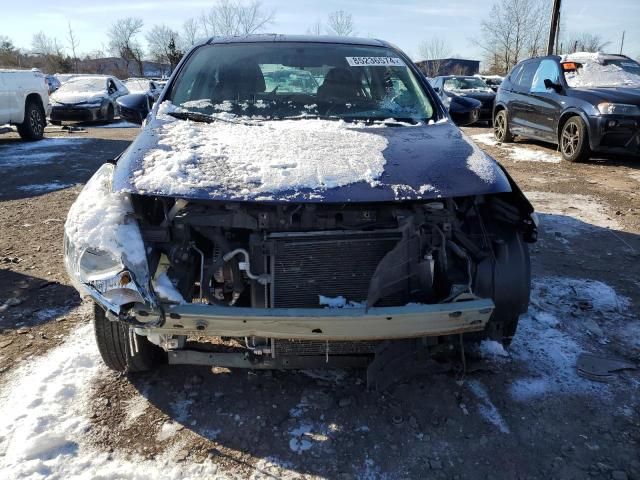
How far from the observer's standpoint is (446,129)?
10.6ft

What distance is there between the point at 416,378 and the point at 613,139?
6807 millimetres

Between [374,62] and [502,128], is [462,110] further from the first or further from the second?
[502,128]

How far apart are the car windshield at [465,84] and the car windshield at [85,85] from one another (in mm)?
11137

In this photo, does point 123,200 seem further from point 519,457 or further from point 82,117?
point 82,117

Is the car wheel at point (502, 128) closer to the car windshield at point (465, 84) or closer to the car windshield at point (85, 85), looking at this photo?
the car windshield at point (465, 84)

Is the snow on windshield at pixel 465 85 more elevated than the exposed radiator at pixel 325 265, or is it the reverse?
the snow on windshield at pixel 465 85

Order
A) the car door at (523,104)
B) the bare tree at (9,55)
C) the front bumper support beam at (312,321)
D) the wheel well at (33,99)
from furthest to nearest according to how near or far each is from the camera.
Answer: the bare tree at (9,55)
the wheel well at (33,99)
the car door at (523,104)
the front bumper support beam at (312,321)

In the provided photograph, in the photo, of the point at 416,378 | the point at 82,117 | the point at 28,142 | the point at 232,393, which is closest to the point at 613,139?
the point at 416,378

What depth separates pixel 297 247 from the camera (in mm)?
2473

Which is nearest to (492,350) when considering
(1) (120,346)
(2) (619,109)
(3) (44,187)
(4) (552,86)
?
(1) (120,346)

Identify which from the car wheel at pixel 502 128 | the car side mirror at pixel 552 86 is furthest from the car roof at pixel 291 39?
the car wheel at pixel 502 128

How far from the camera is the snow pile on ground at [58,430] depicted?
2.21 m

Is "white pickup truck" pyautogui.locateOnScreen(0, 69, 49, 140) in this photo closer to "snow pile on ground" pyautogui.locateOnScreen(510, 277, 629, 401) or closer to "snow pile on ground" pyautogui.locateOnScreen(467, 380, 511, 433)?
"snow pile on ground" pyautogui.locateOnScreen(510, 277, 629, 401)

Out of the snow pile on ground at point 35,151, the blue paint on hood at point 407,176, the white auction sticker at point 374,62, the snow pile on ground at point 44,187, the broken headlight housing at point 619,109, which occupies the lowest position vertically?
the snow pile on ground at point 44,187
